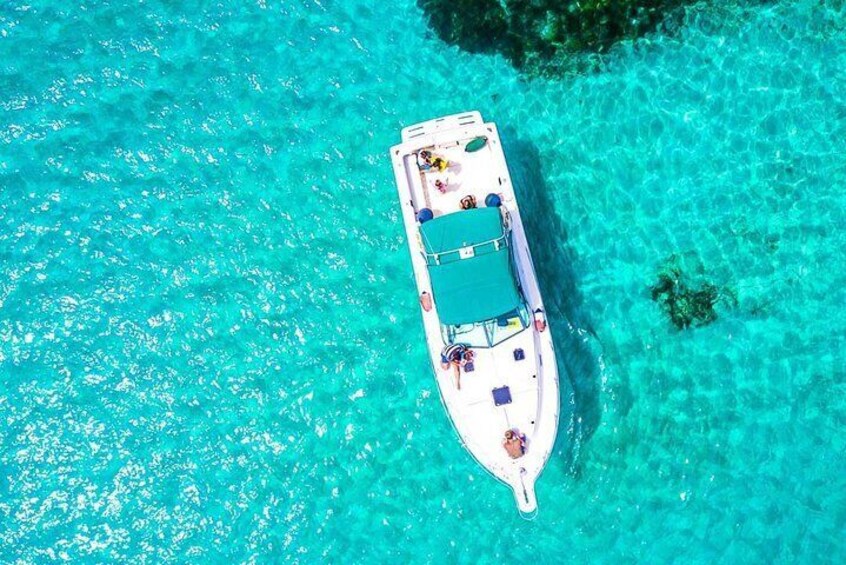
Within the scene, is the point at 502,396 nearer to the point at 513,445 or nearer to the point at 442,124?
A: the point at 513,445

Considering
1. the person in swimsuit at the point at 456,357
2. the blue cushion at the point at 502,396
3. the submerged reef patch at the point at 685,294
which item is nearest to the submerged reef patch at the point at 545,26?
the submerged reef patch at the point at 685,294

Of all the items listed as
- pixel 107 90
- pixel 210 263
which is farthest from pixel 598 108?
pixel 107 90

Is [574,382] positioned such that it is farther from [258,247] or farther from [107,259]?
[107,259]

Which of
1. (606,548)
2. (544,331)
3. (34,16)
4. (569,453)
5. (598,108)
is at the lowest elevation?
(606,548)

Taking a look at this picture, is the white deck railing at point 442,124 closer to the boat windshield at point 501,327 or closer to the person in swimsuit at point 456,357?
the boat windshield at point 501,327

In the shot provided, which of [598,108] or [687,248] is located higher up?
[598,108]

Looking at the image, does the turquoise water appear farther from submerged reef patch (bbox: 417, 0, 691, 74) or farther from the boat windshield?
the boat windshield
